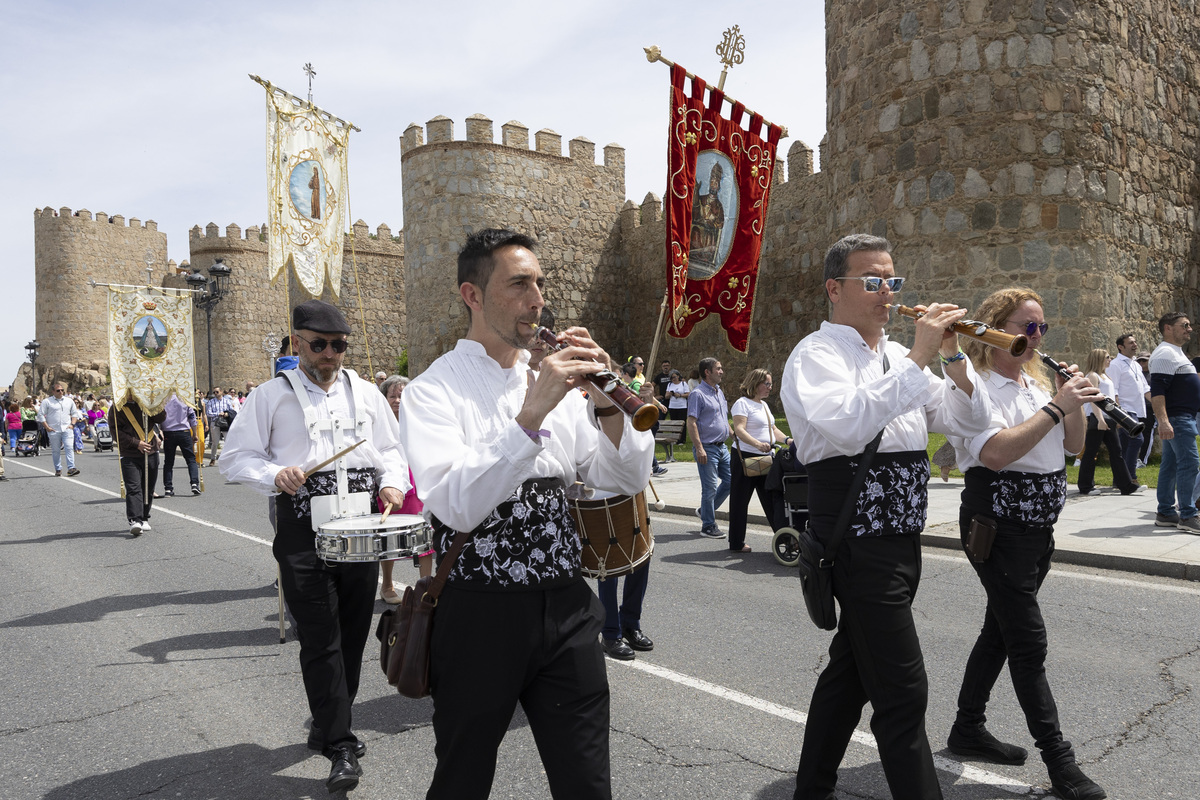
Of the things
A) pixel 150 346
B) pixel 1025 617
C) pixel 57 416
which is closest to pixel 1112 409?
pixel 1025 617

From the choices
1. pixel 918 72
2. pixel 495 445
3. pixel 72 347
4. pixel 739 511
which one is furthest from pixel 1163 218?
pixel 72 347

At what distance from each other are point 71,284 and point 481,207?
41.9 meters

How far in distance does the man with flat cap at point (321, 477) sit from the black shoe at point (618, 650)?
165 centimetres

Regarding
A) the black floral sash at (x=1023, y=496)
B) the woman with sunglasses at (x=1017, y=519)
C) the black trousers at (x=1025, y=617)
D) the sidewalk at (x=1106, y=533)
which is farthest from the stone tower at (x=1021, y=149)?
the black trousers at (x=1025, y=617)

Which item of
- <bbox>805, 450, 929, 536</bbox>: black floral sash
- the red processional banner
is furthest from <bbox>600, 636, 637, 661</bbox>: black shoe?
the red processional banner

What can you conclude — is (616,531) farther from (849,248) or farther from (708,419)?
(708,419)

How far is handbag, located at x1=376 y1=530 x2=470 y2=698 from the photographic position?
84.3 inches

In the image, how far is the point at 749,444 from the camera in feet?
27.2

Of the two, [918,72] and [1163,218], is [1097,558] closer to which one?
[918,72]

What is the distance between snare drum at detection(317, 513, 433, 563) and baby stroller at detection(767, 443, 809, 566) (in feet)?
12.7

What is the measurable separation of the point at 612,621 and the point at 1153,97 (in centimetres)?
1287

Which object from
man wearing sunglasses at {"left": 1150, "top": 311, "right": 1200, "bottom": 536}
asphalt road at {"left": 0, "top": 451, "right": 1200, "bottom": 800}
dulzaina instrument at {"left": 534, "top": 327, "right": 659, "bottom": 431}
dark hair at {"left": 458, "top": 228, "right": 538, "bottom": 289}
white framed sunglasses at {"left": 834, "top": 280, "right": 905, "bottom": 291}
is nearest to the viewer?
dulzaina instrument at {"left": 534, "top": 327, "right": 659, "bottom": 431}

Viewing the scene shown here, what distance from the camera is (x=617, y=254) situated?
88.7 feet

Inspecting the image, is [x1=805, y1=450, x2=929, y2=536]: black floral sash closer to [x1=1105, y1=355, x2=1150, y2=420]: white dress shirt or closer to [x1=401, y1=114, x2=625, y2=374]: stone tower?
[x1=1105, y1=355, x2=1150, y2=420]: white dress shirt
